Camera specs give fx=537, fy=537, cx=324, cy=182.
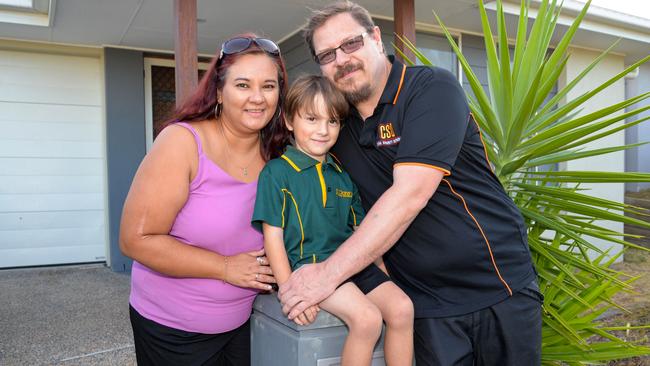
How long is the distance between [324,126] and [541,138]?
4.21ft

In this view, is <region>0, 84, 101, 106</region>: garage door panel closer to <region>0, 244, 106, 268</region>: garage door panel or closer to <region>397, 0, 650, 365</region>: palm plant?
<region>0, 244, 106, 268</region>: garage door panel

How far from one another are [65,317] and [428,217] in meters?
4.38

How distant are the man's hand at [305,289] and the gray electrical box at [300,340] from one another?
64 millimetres

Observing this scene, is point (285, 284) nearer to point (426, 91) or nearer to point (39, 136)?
point (426, 91)

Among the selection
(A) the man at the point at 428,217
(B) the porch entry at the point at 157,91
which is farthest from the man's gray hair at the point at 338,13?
(B) the porch entry at the point at 157,91

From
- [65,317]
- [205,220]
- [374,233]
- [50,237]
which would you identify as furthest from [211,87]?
[50,237]

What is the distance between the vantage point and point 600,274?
106 inches

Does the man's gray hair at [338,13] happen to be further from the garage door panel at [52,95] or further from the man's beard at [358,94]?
the garage door panel at [52,95]

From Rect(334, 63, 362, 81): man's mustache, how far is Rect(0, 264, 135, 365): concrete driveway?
304 centimetres

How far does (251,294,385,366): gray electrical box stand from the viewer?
1.78m

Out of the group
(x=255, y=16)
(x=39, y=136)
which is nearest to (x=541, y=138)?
(x=255, y=16)

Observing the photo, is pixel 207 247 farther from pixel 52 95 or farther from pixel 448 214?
pixel 52 95

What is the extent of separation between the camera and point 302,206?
6.46 ft

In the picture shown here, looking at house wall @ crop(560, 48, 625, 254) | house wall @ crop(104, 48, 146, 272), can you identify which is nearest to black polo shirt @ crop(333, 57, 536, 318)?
house wall @ crop(104, 48, 146, 272)
